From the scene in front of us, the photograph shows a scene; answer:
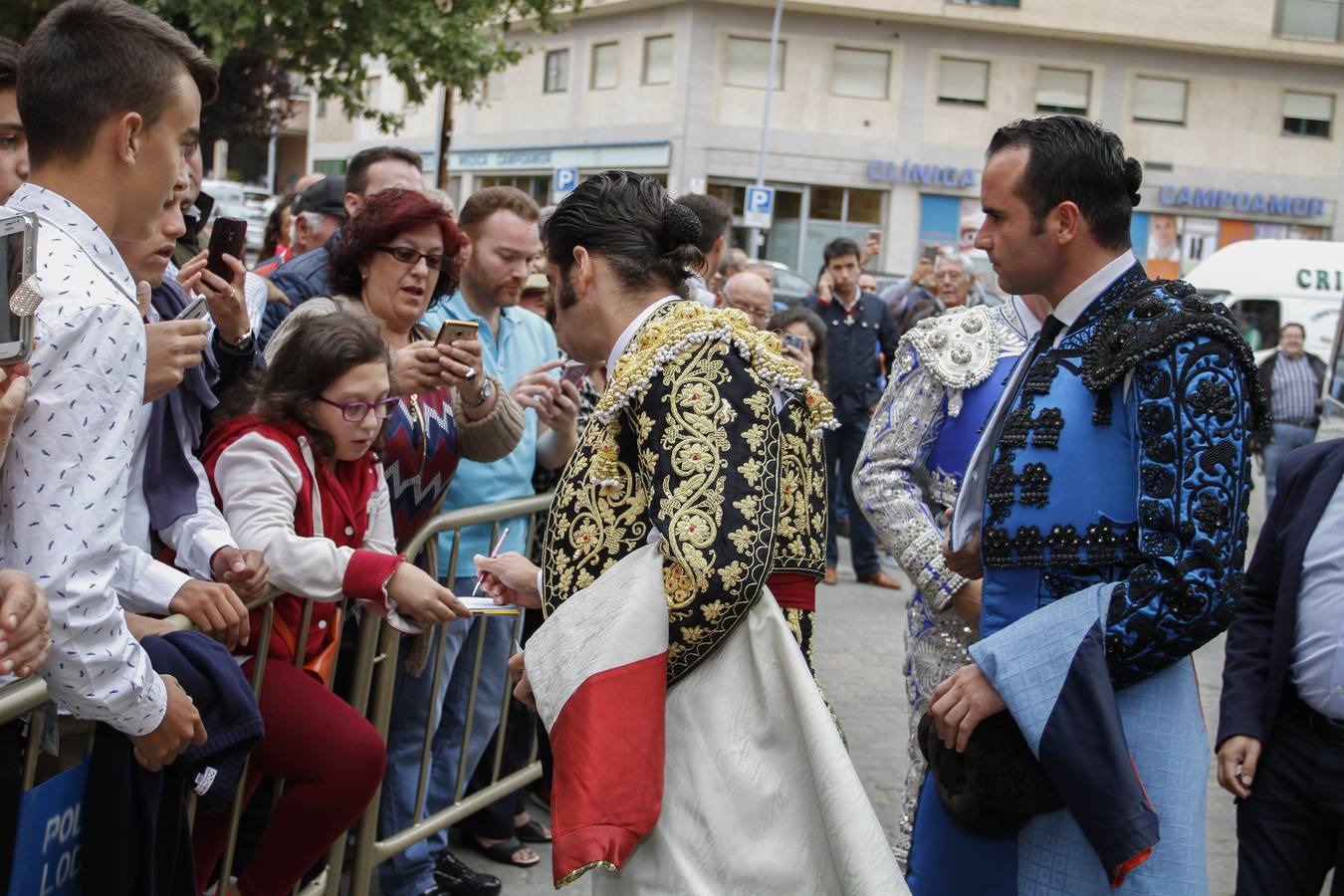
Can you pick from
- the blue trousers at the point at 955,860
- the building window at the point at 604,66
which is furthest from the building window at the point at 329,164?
the blue trousers at the point at 955,860

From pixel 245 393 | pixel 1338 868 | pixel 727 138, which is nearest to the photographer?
pixel 1338 868

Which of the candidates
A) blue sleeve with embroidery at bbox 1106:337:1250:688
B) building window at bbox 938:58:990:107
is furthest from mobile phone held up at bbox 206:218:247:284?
building window at bbox 938:58:990:107

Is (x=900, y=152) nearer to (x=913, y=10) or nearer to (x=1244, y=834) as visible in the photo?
(x=913, y=10)

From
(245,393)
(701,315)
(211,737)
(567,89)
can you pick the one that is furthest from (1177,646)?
(567,89)

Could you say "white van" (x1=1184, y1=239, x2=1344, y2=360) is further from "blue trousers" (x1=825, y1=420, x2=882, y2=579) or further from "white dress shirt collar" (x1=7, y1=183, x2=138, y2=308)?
"white dress shirt collar" (x1=7, y1=183, x2=138, y2=308)

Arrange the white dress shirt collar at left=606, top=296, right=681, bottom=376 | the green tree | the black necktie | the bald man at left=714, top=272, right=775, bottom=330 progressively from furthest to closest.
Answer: the green tree < the bald man at left=714, top=272, right=775, bottom=330 < the black necktie < the white dress shirt collar at left=606, top=296, right=681, bottom=376

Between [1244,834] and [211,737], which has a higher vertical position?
[211,737]

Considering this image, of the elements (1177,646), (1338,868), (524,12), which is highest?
(524,12)

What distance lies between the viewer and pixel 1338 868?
327 centimetres

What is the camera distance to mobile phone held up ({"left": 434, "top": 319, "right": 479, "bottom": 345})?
3.95 m

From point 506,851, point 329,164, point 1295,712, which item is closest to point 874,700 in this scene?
point 506,851

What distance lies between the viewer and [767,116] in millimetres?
31281

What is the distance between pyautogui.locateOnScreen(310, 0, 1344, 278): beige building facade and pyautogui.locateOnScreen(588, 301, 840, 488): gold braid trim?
97.2 feet

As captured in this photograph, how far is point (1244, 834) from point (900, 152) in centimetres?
3149
